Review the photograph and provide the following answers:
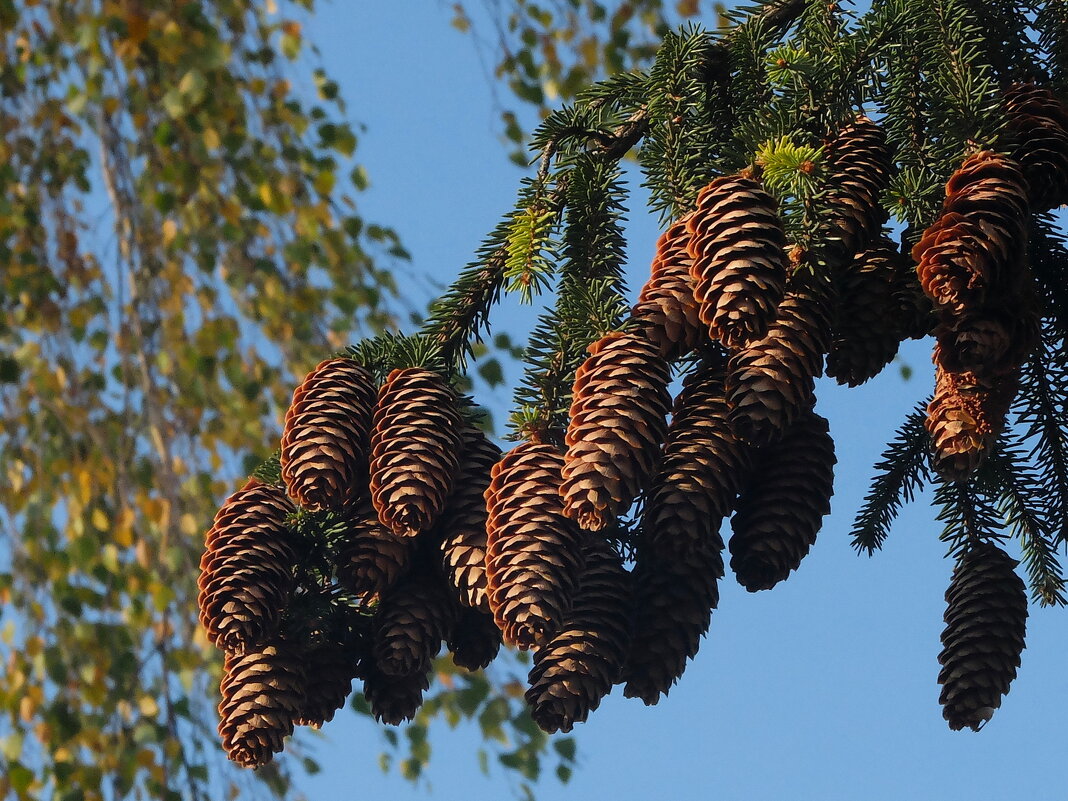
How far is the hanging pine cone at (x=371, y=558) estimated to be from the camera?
0.83 metres

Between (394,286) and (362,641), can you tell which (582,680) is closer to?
(362,641)

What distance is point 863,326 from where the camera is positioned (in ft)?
2.70

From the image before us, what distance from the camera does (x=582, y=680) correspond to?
0.80 meters

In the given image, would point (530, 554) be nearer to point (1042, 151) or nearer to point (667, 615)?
point (667, 615)

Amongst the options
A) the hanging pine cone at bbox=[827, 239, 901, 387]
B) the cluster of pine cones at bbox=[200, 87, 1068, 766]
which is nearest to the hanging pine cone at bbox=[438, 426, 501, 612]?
the cluster of pine cones at bbox=[200, 87, 1068, 766]

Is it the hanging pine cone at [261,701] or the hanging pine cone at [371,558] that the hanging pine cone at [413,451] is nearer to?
the hanging pine cone at [371,558]

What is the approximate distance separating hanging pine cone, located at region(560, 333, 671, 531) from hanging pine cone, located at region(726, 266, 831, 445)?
0.04 meters

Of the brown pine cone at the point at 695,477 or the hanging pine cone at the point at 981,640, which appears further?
the hanging pine cone at the point at 981,640

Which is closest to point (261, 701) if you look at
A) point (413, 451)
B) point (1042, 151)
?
point (413, 451)

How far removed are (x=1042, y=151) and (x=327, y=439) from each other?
1.59 feet

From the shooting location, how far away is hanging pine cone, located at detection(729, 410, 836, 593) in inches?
32.2

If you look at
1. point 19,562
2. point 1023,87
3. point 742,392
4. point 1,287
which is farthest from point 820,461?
point 1,287

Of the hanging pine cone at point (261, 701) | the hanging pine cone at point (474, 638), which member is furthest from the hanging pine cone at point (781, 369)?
the hanging pine cone at point (261, 701)

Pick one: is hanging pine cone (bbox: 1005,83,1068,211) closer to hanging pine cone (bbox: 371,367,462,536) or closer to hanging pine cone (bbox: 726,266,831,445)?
hanging pine cone (bbox: 726,266,831,445)
